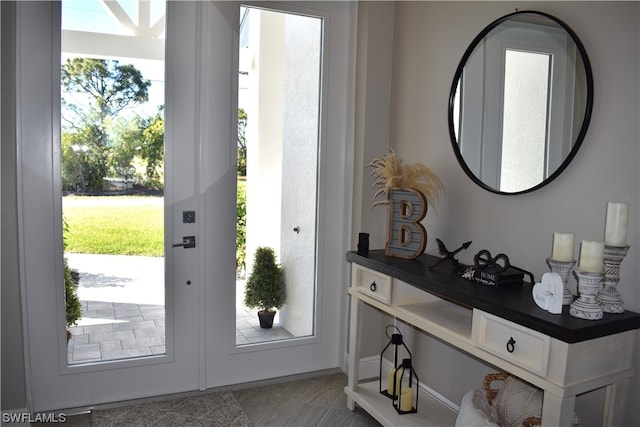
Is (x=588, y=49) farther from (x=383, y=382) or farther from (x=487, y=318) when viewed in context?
(x=383, y=382)

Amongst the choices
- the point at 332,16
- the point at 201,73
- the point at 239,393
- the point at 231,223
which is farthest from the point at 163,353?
the point at 332,16

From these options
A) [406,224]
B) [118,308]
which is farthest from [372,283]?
[118,308]

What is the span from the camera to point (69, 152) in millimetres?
2598

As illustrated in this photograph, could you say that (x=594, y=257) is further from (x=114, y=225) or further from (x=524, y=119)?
(x=114, y=225)

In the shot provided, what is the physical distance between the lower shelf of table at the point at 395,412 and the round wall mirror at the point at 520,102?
3.76ft

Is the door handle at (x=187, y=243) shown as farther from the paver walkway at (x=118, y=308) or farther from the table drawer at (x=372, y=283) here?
the table drawer at (x=372, y=283)

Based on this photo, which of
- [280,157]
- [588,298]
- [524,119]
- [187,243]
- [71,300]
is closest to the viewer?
[588,298]

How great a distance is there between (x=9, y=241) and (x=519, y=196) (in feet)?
8.03

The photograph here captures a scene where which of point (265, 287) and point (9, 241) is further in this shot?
point (265, 287)

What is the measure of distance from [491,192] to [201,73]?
67.0 inches

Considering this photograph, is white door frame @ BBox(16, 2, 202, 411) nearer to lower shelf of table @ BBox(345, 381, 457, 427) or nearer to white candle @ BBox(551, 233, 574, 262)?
lower shelf of table @ BBox(345, 381, 457, 427)

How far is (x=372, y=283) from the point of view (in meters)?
2.54

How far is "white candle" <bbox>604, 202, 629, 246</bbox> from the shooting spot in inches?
64.8

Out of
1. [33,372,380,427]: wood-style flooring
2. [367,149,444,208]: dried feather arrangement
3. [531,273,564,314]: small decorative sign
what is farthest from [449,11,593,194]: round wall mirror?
[33,372,380,427]: wood-style flooring
